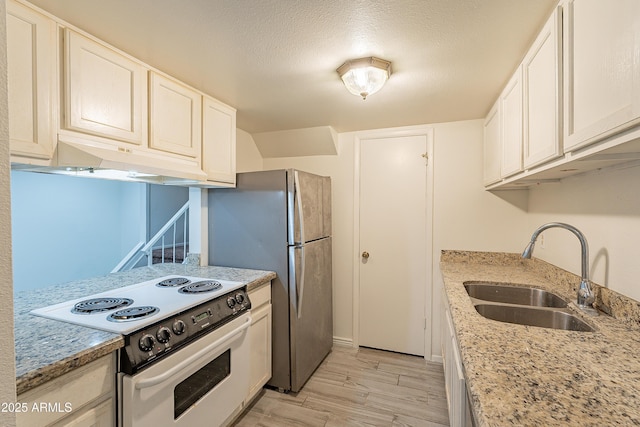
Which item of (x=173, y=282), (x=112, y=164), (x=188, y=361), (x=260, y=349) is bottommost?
(x=260, y=349)

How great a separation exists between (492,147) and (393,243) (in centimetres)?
118

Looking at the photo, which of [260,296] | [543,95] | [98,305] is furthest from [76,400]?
[543,95]

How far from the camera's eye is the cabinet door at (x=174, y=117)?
161cm

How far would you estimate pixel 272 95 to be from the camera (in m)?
2.01

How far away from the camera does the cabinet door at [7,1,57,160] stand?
1057mm

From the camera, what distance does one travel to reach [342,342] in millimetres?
2959

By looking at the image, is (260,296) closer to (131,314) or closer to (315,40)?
(131,314)

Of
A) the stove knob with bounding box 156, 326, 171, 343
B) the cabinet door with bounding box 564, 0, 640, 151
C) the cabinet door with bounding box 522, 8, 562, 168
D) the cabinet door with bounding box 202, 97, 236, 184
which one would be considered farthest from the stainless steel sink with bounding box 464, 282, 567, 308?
the cabinet door with bounding box 202, 97, 236, 184

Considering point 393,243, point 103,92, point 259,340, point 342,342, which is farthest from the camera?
point 342,342

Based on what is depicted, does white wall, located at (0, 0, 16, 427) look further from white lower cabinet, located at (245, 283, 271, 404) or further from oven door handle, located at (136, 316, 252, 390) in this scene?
white lower cabinet, located at (245, 283, 271, 404)

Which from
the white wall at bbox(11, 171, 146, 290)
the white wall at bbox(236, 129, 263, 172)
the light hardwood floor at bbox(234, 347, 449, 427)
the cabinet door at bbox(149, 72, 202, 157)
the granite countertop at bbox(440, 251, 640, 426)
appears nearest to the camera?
the granite countertop at bbox(440, 251, 640, 426)

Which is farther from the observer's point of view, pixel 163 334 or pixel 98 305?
pixel 98 305

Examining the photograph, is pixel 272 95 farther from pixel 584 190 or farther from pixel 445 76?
pixel 584 190

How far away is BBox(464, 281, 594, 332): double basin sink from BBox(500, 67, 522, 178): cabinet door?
70 centimetres
